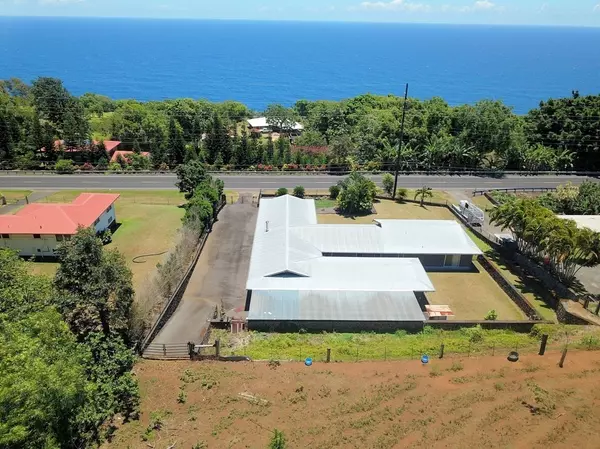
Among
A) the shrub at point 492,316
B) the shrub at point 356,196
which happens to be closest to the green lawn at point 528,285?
the shrub at point 492,316

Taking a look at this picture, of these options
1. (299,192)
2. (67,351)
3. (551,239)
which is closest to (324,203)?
(299,192)

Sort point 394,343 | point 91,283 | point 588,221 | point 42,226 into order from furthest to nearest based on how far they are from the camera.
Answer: point 588,221, point 42,226, point 394,343, point 91,283

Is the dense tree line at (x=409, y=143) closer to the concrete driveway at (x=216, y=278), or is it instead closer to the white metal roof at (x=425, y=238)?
the concrete driveway at (x=216, y=278)

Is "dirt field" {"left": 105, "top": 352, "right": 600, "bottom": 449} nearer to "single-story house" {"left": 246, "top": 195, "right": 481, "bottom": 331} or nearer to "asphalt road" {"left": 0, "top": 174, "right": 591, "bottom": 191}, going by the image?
"single-story house" {"left": 246, "top": 195, "right": 481, "bottom": 331}

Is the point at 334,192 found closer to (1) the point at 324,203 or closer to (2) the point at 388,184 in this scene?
(1) the point at 324,203

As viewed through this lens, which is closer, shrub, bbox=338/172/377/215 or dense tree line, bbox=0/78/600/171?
shrub, bbox=338/172/377/215

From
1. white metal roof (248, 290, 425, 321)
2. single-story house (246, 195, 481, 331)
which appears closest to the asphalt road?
single-story house (246, 195, 481, 331)

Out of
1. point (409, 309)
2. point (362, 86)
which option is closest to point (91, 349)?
point (409, 309)
